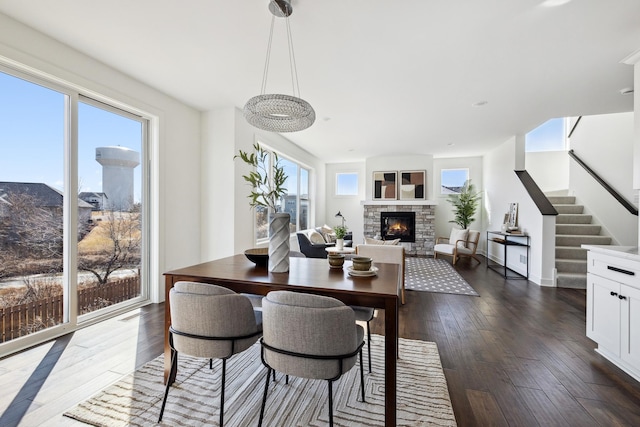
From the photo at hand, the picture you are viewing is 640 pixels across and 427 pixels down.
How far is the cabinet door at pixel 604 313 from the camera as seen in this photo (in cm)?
208

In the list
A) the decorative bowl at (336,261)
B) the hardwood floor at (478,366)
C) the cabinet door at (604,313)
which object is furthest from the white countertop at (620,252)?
the decorative bowl at (336,261)

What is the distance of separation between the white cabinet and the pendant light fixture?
2556mm

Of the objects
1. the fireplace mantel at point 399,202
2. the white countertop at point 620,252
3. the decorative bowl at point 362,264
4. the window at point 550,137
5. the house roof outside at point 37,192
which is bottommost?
the decorative bowl at point 362,264

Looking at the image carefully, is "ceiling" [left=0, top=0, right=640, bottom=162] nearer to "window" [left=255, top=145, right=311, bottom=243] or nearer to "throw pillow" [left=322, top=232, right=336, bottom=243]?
"window" [left=255, top=145, right=311, bottom=243]

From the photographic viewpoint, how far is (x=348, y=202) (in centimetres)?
865

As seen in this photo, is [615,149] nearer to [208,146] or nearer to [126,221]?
[208,146]

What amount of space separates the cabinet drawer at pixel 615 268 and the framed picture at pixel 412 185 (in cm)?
526

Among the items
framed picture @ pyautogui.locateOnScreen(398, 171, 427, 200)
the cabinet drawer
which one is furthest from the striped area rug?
framed picture @ pyautogui.locateOnScreen(398, 171, 427, 200)

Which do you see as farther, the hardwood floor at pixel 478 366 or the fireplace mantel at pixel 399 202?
the fireplace mantel at pixel 399 202

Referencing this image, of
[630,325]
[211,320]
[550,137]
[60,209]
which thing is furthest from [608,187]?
[60,209]

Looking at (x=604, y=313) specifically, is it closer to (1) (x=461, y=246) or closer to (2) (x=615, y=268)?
(2) (x=615, y=268)

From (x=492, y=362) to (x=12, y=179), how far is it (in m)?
4.14

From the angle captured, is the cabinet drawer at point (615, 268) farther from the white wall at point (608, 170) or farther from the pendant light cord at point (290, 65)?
the white wall at point (608, 170)

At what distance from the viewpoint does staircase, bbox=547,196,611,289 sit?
4.29m
